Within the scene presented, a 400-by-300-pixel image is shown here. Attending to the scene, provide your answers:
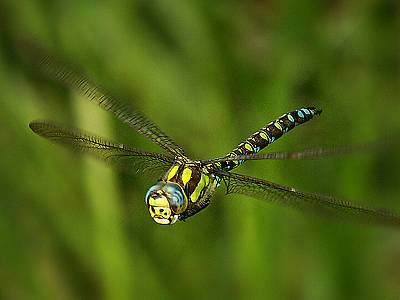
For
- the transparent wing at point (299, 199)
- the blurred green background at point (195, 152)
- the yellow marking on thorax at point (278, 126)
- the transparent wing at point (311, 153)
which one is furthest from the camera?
the blurred green background at point (195, 152)

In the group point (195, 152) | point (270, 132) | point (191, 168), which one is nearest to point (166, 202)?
point (191, 168)

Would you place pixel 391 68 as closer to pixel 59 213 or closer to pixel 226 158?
pixel 59 213

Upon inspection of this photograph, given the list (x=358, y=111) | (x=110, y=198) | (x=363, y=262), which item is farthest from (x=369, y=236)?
(x=110, y=198)

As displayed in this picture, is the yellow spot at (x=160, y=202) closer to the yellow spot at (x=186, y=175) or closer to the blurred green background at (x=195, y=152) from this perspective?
the yellow spot at (x=186, y=175)

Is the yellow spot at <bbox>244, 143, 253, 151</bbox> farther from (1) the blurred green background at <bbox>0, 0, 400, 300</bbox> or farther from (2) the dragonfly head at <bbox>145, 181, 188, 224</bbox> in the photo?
(1) the blurred green background at <bbox>0, 0, 400, 300</bbox>

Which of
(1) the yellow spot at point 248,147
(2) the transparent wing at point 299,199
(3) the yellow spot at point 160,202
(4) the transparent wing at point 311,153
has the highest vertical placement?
(1) the yellow spot at point 248,147

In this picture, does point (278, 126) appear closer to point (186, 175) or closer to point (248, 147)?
point (248, 147)

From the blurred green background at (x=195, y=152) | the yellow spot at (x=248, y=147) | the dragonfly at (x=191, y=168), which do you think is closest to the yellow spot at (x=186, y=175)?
the dragonfly at (x=191, y=168)
